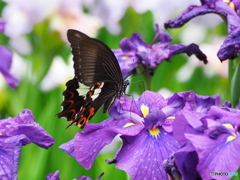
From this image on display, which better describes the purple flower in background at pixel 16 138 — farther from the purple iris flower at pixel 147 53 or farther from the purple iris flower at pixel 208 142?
the purple iris flower at pixel 147 53

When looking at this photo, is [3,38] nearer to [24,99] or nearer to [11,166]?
[24,99]

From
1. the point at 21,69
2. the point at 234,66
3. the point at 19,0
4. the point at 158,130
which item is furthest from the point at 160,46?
the point at 19,0

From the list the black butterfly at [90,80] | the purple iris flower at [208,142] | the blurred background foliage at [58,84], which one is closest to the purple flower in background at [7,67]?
the blurred background foliage at [58,84]

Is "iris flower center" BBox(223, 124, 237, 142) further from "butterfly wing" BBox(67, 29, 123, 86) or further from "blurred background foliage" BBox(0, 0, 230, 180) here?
"blurred background foliage" BBox(0, 0, 230, 180)

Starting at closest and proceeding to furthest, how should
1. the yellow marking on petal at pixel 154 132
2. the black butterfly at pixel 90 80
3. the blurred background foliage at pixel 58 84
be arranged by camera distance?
the yellow marking on petal at pixel 154 132 → the black butterfly at pixel 90 80 → the blurred background foliage at pixel 58 84

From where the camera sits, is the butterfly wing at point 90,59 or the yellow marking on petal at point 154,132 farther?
the butterfly wing at point 90,59

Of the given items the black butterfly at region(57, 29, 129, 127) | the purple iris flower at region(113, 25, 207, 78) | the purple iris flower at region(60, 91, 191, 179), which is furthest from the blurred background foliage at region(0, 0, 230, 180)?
the purple iris flower at region(60, 91, 191, 179)
